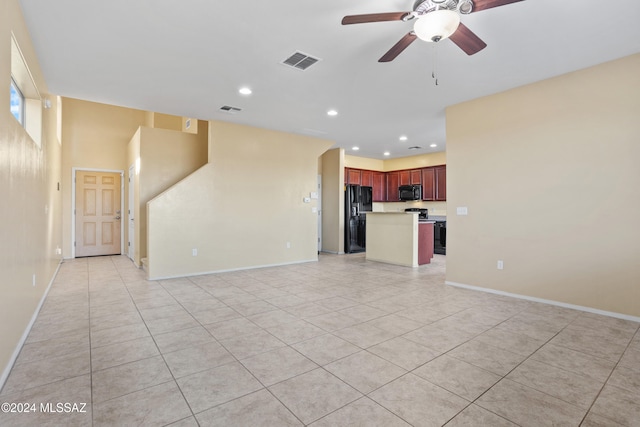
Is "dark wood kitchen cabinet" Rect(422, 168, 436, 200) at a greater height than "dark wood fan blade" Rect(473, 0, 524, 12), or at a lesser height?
lesser

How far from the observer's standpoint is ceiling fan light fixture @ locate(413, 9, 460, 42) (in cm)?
199

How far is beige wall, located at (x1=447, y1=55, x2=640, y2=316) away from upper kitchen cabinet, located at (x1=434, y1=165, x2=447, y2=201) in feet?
13.0

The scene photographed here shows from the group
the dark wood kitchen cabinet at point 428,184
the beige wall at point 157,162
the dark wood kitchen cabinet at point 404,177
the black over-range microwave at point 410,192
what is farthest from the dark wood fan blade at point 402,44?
the dark wood kitchen cabinet at point 404,177

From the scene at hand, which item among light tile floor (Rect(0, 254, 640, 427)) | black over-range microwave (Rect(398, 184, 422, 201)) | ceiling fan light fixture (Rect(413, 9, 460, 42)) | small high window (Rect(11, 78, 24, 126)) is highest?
ceiling fan light fixture (Rect(413, 9, 460, 42))

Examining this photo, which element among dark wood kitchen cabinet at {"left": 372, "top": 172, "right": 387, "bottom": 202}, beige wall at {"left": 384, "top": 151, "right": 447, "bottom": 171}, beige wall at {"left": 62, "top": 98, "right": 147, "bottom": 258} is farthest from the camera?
dark wood kitchen cabinet at {"left": 372, "top": 172, "right": 387, "bottom": 202}

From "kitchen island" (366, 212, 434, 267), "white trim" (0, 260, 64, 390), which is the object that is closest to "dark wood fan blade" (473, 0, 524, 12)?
"white trim" (0, 260, 64, 390)

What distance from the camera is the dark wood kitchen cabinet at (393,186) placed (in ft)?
31.4

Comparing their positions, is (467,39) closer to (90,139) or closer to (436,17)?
(436,17)

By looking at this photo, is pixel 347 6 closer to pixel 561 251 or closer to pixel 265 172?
pixel 561 251

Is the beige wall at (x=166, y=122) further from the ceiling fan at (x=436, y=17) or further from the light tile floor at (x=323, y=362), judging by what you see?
→ the ceiling fan at (x=436, y=17)

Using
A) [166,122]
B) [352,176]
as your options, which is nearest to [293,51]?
[166,122]

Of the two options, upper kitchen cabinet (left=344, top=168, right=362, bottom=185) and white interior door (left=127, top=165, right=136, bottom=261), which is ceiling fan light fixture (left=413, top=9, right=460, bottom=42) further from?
upper kitchen cabinet (left=344, top=168, right=362, bottom=185)

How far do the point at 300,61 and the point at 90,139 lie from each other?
20.7 ft

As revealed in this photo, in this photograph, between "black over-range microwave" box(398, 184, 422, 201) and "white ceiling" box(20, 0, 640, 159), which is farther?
"black over-range microwave" box(398, 184, 422, 201)
